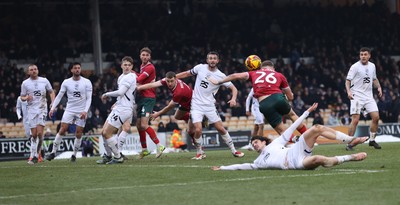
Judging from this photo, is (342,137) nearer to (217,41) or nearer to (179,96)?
(179,96)

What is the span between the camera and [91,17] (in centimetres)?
4284

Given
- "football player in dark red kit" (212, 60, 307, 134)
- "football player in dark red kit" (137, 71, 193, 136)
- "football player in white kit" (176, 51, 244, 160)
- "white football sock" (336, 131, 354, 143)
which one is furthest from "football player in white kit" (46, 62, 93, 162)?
"white football sock" (336, 131, 354, 143)

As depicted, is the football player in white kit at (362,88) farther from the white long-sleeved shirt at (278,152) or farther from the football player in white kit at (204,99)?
the white long-sleeved shirt at (278,152)

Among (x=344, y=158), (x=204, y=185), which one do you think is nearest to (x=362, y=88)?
(x=344, y=158)

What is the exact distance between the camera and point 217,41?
157ft

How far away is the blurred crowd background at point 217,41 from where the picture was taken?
4175cm

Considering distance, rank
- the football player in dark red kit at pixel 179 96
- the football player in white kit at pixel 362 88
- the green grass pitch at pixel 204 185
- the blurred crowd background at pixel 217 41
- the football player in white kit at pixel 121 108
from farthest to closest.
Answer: the blurred crowd background at pixel 217 41 → the football player in white kit at pixel 362 88 → the football player in dark red kit at pixel 179 96 → the football player in white kit at pixel 121 108 → the green grass pitch at pixel 204 185

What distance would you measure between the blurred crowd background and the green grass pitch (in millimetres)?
20470

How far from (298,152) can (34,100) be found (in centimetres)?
1023

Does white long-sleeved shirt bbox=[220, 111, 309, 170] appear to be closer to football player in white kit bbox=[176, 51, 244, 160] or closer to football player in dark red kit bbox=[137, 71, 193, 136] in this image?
football player in dark red kit bbox=[137, 71, 193, 136]

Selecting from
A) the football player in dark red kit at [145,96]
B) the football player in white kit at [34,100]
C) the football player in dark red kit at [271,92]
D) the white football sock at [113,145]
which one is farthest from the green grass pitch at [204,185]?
the football player in white kit at [34,100]

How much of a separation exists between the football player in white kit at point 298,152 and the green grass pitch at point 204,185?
154mm

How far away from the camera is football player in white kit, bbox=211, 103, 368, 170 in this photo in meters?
15.2

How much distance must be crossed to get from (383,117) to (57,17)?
53.6 feet
